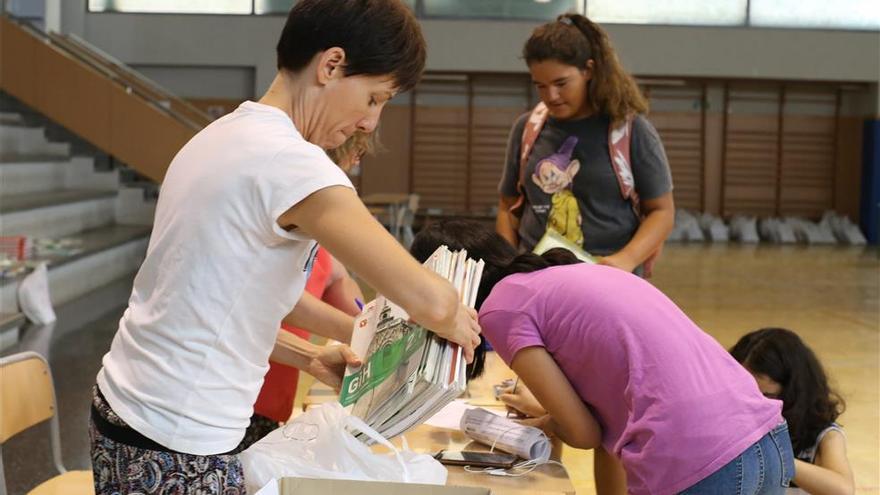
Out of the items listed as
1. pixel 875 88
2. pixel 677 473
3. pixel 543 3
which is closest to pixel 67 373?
pixel 677 473

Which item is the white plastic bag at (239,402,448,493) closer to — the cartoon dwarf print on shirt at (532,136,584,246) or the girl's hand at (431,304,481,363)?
the girl's hand at (431,304,481,363)

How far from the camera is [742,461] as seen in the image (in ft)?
6.05

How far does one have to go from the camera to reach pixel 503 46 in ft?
51.3

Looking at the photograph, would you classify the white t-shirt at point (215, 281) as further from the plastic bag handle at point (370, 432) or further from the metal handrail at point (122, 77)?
the metal handrail at point (122, 77)

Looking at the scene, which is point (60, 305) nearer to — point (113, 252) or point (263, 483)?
point (113, 252)

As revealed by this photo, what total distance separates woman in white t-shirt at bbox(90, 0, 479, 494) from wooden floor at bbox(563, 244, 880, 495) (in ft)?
9.21

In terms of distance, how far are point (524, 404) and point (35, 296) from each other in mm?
5443

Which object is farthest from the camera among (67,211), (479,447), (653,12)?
(653,12)

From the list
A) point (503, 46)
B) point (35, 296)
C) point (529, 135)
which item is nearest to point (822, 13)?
point (503, 46)

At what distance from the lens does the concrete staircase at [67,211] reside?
821 cm

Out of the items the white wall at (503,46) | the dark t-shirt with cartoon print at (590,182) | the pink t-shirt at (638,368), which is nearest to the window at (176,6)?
the white wall at (503,46)

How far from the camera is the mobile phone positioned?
192 centimetres

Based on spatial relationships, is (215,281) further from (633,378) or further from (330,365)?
(633,378)

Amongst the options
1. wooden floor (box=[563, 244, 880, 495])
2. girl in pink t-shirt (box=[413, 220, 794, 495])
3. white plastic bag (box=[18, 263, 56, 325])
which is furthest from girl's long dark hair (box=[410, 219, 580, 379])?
white plastic bag (box=[18, 263, 56, 325])
